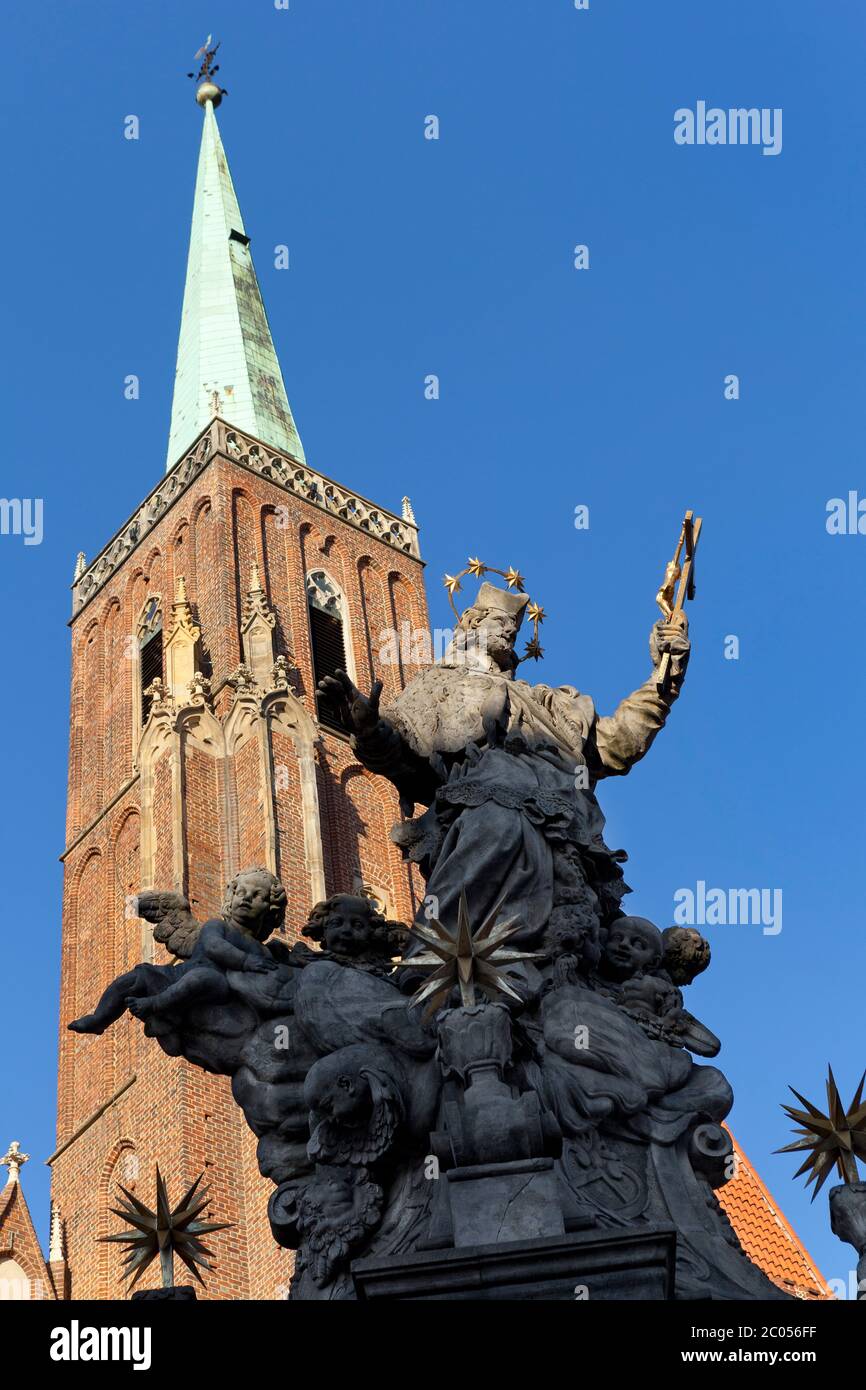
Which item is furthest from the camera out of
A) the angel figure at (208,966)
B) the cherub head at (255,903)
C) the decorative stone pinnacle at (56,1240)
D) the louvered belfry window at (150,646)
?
the louvered belfry window at (150,646)

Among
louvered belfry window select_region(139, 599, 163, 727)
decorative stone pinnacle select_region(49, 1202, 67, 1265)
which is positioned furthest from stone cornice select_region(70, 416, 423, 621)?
decorative stone pinnacle select_region(49, 1202, 67, 1265)

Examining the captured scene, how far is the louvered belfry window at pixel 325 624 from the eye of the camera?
4425 cm

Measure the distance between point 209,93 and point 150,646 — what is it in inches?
730

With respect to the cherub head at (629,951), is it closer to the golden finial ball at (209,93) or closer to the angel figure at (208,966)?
the angel figure at (208,966)

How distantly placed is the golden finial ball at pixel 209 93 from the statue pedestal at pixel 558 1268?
53.7 m

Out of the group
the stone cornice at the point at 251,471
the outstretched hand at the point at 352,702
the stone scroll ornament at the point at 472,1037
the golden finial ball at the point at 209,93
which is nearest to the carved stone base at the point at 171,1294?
the stone scroll ornament at the point at 472,1037

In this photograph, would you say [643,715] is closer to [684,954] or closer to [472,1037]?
[684,954]

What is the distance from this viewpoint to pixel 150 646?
1817 inches

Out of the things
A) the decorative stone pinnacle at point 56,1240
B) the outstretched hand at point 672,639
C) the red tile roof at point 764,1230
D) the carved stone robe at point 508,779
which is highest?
the decorative stone pinnacle at point 56,1240

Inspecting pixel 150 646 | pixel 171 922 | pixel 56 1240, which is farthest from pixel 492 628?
pixel 150 646

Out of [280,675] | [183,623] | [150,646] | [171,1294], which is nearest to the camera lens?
[171,1294]

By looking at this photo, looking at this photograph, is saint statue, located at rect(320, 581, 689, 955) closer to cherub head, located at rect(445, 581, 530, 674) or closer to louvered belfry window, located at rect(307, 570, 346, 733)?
cherub head, located at rect(445, 581, 530, 674)
